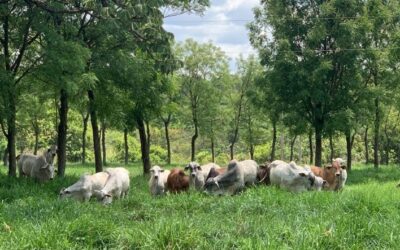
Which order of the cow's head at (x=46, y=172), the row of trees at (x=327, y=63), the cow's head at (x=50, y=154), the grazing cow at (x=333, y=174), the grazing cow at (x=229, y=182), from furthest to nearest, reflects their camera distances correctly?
1. the row of trees at (x=327, y=63)
2. the cow's head at (x=50, y=154)
3. the cow's head at (x=46, y=172)
4. the grazing cow at (x=333, y=174)
5. the grazing cow at (x=229, y=182)

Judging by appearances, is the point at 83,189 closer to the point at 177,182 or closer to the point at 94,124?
the point at 177,182

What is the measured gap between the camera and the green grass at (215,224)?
7.43m

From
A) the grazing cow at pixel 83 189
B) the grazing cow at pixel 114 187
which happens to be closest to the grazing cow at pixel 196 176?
the grazing cow at pixel 114 187

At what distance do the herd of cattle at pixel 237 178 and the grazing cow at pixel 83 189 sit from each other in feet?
6.48

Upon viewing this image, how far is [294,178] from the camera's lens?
14789 mm

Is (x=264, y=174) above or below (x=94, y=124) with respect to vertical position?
below

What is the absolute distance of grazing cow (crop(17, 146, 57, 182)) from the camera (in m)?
17.9

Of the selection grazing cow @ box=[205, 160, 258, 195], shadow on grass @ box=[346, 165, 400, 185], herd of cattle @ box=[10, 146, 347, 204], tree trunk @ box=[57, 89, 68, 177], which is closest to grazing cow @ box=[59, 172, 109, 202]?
herd of cattle @ box=[10, 146, 347, 204]

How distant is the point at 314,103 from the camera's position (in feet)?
82.4

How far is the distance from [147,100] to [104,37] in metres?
4.18

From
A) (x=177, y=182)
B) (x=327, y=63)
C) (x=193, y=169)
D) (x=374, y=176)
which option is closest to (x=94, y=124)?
(x=177, y=182)

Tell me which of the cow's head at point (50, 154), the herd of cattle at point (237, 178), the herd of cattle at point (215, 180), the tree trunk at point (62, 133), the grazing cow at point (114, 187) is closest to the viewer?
the grazing cow at point (114, 187)

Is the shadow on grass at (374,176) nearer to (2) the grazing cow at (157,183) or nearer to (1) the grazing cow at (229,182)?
(1) the grazing cow at (229,182)

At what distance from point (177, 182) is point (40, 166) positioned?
18.5 ft
